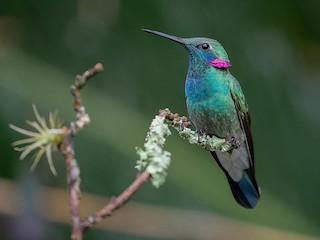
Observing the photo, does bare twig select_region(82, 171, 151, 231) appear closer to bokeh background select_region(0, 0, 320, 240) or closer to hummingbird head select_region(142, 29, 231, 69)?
hummingbird head select_region(142, 29, 231, 69)

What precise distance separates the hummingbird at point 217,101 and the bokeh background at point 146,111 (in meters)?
0.51

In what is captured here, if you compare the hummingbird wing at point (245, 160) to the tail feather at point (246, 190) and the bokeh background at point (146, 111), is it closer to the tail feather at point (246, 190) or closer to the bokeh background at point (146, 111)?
the tail feather at point (246, 190)

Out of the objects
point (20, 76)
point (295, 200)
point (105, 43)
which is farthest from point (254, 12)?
point (20, 76)

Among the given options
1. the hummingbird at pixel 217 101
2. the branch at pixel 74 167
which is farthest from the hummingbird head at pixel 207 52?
the branch at pixel 74 167

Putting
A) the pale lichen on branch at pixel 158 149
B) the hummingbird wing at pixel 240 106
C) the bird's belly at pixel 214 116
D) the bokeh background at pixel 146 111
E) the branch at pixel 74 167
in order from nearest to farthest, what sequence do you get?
the branch at pixel 74 167 → the pale lichen on branch at pixel 158 149 → the bird's belly at pixel 214 116 → the hummingbird wing at pixel 240 106 → the bokeh background at pixel 146 111

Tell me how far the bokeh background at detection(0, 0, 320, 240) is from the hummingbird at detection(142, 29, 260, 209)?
0.51 meters

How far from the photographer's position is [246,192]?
240 cm

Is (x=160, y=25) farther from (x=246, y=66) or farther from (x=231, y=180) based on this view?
(x=231, y=180)

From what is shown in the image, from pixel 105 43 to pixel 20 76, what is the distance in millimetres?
456

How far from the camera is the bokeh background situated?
2.87 meters

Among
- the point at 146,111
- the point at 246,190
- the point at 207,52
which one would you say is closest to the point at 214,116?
the point at 207,52

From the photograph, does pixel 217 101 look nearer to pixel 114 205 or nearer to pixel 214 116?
pixel 214 116

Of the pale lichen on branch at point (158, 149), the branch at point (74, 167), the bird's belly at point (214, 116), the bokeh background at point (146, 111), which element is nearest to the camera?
the branch at point (74, 167)

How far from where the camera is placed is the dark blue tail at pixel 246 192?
234cm
